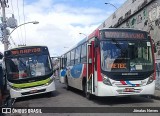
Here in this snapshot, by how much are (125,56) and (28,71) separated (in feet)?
20.5

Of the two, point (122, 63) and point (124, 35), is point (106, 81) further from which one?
point (124, 35)

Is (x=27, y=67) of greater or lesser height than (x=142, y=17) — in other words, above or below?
below

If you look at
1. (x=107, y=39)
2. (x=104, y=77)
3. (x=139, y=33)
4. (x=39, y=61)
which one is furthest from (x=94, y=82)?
(x=39, y=61)

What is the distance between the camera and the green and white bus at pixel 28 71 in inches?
694

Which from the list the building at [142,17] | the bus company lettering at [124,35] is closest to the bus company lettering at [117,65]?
the bus company lettering at [124,35]

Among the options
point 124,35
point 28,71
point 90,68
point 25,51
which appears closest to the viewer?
point 124,35

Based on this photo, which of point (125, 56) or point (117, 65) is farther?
point (125, 56)

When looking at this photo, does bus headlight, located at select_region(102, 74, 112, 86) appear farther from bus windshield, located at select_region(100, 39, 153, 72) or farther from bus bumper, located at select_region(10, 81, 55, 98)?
bus bumper, located at select_region(10, 81, 55, 98)

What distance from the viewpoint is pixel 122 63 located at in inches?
539

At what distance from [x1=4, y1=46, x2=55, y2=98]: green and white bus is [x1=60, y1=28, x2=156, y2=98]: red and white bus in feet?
13.7

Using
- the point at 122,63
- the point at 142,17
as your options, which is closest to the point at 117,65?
the point at 122,63

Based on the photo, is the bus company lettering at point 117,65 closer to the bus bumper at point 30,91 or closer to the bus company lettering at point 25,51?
the bus bumper at point 30,91

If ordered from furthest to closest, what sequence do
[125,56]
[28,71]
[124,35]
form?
[28,71] → [124,35] → [125,56]

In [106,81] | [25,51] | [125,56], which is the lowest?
[106,81]
